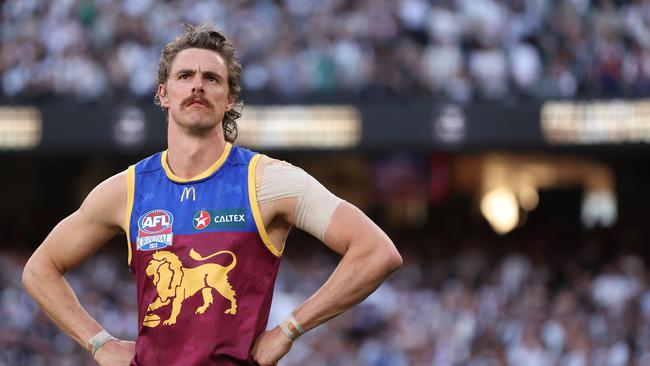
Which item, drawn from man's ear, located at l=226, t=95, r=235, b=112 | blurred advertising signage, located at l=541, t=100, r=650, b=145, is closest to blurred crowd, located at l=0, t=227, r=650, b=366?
blurred advertising signage, located at l=541, t=100, r=650, b=145

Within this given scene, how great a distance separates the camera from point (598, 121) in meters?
15.9

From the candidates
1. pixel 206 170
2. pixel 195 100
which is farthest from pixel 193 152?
pixel 195 100

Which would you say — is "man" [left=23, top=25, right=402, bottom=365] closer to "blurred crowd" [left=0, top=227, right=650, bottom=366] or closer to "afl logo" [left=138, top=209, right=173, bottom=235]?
"afl logo" [left=138, top=209, right=173, bottom=235]

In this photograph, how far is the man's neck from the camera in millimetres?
4695

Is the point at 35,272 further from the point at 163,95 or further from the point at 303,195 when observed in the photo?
the point at 303,195

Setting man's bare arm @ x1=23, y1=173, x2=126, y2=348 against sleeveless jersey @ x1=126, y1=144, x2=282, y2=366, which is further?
man's bare arm @ x1=23, y1=173, x2=126, y2=348

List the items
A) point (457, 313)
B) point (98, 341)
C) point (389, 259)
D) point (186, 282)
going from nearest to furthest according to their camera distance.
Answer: point (389, 259) → point (186, 282) → point (98, 341) → point (457, 313)

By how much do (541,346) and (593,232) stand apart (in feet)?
11.5

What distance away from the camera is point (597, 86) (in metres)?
15.8

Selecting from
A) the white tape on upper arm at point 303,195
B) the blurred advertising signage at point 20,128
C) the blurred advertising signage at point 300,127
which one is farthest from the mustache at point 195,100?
the blurred advertising signage at point 20,128

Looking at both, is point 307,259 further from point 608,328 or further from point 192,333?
point 192,333

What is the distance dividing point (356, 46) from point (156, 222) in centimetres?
1197

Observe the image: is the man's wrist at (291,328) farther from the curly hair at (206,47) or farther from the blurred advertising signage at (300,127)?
the blurred advertising signage at (300,127)

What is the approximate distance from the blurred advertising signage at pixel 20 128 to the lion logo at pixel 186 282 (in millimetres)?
13104
